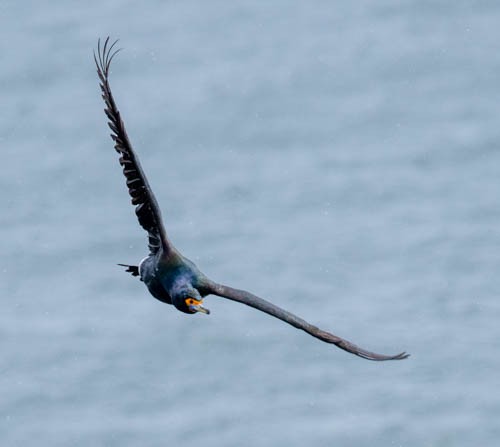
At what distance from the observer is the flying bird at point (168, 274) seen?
65.1 feet

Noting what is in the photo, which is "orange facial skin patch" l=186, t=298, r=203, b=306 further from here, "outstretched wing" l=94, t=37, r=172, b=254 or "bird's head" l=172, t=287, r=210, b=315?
"outstretched wing" l=94, t=37, r=172, b=254

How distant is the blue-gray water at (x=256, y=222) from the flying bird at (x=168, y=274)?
2011 cm

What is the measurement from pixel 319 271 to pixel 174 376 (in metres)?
4.14

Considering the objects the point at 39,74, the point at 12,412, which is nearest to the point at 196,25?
the point at 39,74

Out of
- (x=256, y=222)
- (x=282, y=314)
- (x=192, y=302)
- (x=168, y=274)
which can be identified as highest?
(x=256, y=222)

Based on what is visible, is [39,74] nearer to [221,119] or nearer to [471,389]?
[221,119]

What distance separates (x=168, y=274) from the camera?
2050 cm

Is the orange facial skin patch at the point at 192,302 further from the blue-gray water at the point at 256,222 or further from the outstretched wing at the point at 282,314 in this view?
the blue-gray water at the point at 256,222

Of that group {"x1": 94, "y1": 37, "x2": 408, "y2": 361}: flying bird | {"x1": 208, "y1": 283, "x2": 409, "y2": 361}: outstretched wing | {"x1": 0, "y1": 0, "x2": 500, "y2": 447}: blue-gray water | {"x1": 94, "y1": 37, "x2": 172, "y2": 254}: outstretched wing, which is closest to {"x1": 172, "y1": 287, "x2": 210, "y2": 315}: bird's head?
{"x1": 94, "y1": 37, "x2": 408, "y2": 361}: flying bird

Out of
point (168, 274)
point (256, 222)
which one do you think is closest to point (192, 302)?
point (168, 274)

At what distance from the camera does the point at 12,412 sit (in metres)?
41.7

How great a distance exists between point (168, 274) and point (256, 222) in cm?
2450

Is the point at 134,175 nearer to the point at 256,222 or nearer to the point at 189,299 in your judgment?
the point at 189,299

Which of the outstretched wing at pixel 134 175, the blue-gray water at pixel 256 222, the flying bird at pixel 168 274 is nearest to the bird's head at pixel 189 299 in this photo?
the flying bird at pixel 168 274
